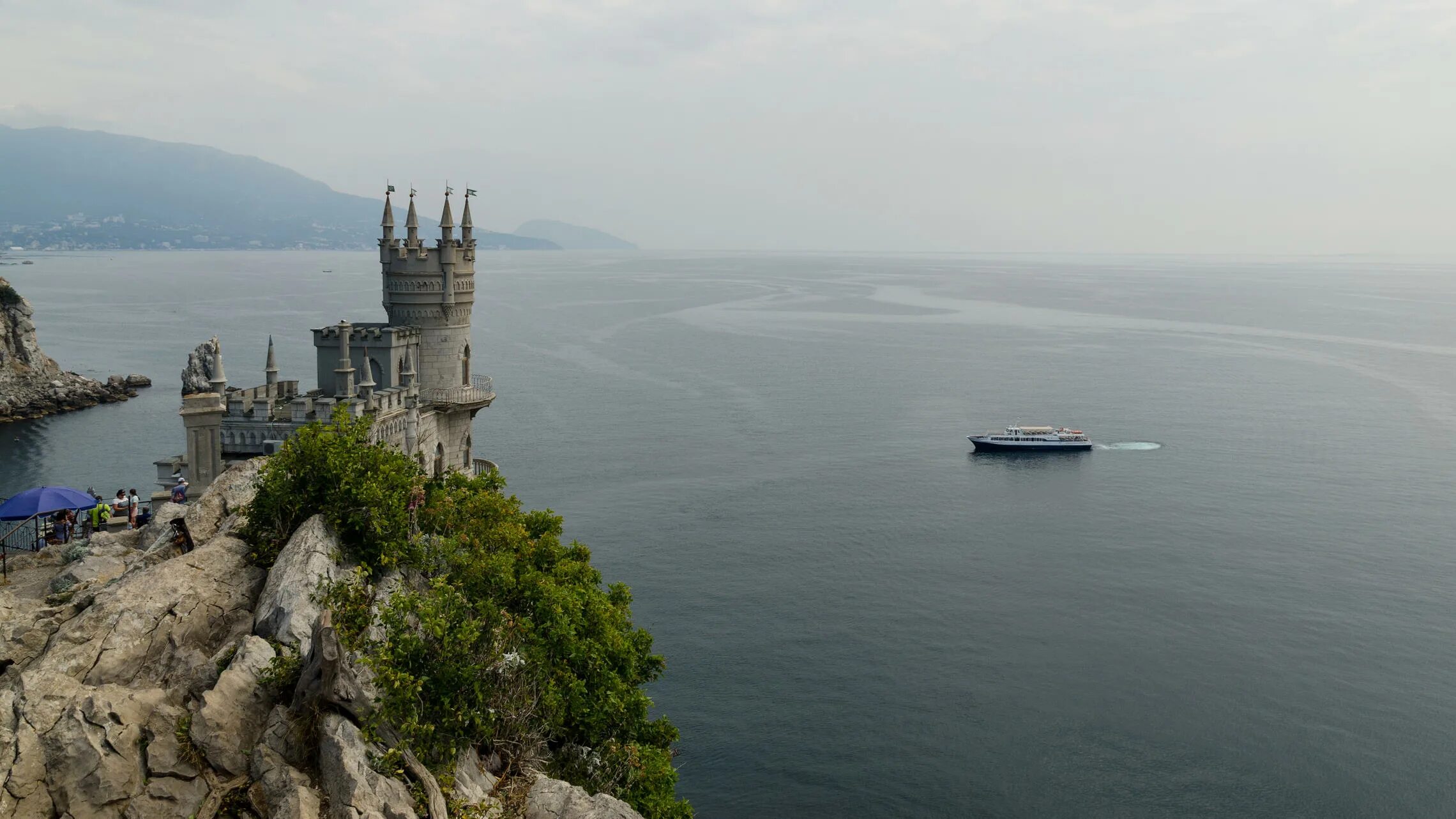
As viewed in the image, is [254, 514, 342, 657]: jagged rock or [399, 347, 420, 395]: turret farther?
[399, 347, 420, 395]: turret

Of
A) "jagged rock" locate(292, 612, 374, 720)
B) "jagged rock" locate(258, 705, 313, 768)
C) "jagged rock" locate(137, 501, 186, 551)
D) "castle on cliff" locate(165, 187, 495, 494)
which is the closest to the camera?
"jagged rock" locate(258, 705, 313, 768)

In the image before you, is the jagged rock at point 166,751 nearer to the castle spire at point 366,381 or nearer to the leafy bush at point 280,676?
the leafy bush at point 280,676

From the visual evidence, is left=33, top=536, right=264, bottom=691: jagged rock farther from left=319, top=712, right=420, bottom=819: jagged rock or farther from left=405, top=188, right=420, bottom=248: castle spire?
left=405, top=188, right=420, bottom=248: castle spire

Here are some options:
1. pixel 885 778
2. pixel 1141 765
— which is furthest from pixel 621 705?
pixel 1141 765

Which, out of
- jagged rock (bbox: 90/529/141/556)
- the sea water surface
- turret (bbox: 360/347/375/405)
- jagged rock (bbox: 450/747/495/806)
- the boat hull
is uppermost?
turret (bbox: 360/347/375/405)

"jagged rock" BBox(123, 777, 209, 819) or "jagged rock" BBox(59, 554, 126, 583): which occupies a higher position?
"jagged rock" BBox(59, 554, 126, 583)

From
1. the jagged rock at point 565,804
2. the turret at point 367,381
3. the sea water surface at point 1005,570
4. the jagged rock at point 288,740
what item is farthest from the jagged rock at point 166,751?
the sea water surface at point 1005,570

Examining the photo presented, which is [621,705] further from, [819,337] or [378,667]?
[819,337]

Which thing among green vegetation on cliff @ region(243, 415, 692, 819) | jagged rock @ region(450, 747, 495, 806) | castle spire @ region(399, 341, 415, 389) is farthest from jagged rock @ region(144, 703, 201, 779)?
castle spire @ region(399, 341, 415, 389)
